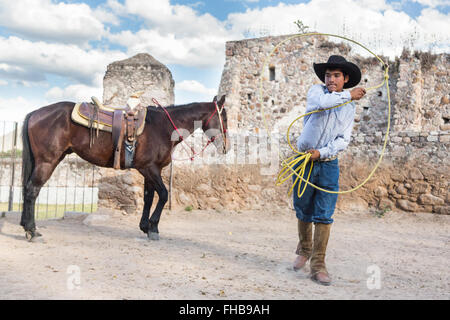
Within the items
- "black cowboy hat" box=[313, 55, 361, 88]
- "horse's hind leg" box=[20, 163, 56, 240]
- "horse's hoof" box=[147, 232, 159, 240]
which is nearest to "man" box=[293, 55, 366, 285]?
"black cowboy hat" box=[313, 55, 361, 88]

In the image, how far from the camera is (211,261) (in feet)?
12.5

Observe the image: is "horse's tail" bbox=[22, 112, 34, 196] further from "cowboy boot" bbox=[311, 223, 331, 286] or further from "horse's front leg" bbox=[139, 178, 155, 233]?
"cowboy boot" bbox=[311, 223, 331, 286]

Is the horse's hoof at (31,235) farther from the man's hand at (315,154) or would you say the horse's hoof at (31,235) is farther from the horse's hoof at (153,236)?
the man's hand at (315,154)

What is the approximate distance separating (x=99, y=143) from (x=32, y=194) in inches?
40.5

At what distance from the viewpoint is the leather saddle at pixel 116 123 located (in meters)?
4.67

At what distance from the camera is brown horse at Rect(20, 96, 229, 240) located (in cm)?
458

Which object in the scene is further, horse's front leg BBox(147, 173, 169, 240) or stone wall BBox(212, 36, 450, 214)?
stone wall BBox(212, 36, 450, 214)

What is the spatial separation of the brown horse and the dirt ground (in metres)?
0.63

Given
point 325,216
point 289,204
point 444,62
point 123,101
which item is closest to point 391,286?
point 325,216

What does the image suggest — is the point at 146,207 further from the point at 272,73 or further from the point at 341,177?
the point at 272,73

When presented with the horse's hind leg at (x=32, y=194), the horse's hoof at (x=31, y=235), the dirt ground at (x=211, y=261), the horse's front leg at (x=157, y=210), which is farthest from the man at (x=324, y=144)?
the horse's hoof at (x=31, y=235)

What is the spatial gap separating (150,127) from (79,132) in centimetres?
91

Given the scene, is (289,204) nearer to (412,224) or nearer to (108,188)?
(412,224)
